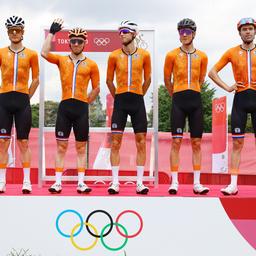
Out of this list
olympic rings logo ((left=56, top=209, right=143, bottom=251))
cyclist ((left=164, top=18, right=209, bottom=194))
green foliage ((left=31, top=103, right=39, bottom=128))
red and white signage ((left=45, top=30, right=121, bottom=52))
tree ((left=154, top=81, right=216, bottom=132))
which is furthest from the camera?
green foliage ((left=31, top=103, right=39, bottom=128))

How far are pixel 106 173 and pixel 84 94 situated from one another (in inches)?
125

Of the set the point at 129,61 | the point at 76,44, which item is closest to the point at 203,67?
the point at 129,61

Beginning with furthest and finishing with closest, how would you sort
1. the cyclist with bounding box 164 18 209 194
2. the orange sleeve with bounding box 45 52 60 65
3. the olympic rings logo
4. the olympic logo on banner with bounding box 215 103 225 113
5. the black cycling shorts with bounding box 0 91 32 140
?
the olympic logo on banner with bounding box 215 103 225 113 < the orange sleeve with bounding box 45 52 60 65 < the cyclist with bounding box 164 18 209 194 < the black cycling shorts with bounding box 0 91 32 140 < the olympic rings logo

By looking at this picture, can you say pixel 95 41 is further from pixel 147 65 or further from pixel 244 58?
pixel 244 58

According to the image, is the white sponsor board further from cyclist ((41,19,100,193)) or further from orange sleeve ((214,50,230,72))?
orange sleeve ((214,50,230,72))

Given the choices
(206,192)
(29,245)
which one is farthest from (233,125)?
(29,245)

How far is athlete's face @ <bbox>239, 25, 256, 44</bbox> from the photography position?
611 cm

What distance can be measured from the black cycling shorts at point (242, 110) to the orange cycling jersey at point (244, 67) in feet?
0.24

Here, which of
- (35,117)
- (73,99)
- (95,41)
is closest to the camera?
(73,99)

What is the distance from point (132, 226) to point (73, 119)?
5.01 feet

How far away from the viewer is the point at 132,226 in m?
5.57

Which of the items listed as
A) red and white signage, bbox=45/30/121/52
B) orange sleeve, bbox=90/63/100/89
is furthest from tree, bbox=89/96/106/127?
orange sleeve, bbox=90/63/100/89

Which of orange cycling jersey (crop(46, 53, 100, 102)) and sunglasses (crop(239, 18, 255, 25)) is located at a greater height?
sunglasses (crop(239, 18, 255, 25))

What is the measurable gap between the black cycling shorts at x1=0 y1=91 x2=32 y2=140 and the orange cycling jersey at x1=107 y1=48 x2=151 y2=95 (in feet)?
3.67
